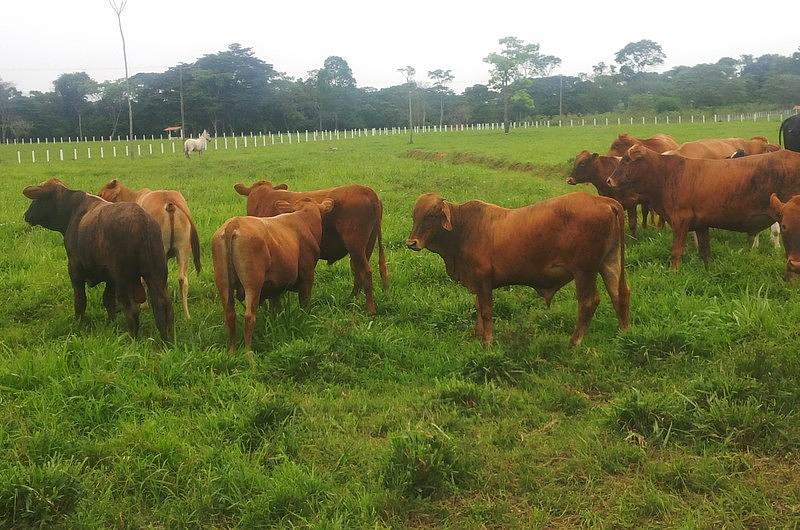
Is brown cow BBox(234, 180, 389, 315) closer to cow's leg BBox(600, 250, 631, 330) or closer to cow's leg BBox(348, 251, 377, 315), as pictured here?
cow's leg BBox(348, 251, 377, 315)

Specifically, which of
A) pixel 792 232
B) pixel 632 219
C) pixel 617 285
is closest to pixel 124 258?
pixel 617 285

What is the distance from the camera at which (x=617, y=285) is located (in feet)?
20.3

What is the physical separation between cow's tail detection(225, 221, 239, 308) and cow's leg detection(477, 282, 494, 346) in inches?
92.4

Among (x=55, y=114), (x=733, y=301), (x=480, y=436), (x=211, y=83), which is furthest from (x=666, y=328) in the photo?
(x=55, y=114)

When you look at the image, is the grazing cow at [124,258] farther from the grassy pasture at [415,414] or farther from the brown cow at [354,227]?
the brown cow at [354,227]

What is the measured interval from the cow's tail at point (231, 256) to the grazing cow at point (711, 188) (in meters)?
5.57

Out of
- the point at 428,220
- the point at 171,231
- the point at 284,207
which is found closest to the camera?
the point at 428,220

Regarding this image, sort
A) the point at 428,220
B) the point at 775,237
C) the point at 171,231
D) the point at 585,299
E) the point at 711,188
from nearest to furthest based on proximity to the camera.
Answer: the point at 585,299 → the point at 428,220 → the point at 171,231 → the point at 711,188 → the point at 775,237

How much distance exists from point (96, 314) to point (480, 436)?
489 centimetres

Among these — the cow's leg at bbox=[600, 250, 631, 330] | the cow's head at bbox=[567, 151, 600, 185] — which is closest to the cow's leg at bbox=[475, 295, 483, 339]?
the cow's leg at bbox=[600, 250, 631, 330]

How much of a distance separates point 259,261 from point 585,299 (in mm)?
3045

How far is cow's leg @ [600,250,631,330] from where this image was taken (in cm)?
614

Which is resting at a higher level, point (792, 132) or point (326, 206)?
point (792, 132)

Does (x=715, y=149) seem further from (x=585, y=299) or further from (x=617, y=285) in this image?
(x=585, y=299)
